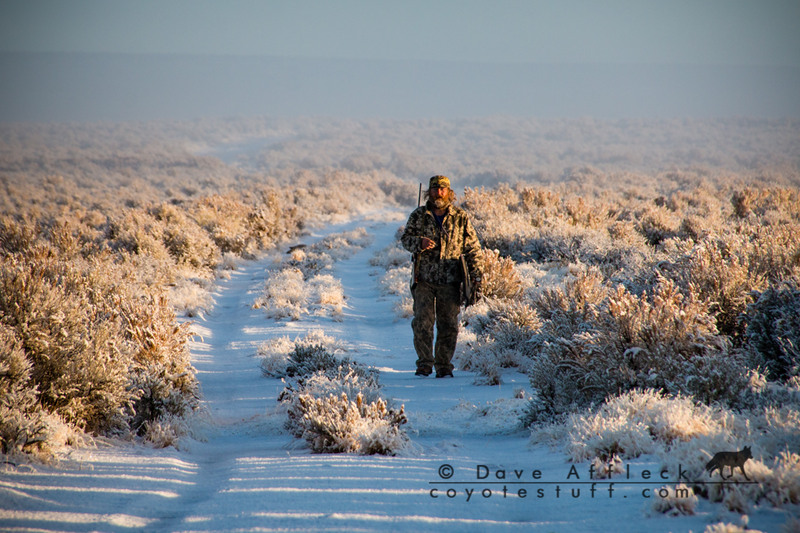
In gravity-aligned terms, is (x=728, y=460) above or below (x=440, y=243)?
below

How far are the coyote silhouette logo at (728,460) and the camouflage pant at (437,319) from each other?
118 inches

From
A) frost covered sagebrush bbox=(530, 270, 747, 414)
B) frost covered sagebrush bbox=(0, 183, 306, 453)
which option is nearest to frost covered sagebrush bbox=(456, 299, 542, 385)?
frost covered sagebrush bbox=(530, 270, 747, 414)

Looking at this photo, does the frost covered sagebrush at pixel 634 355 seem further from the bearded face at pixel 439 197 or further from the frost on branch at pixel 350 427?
the bearded face at pixel 439 197

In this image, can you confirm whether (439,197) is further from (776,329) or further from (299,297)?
(299,297)

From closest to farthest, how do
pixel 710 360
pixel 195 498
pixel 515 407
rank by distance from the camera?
pixel 195 498, pixel 710 360, pixel 515 407

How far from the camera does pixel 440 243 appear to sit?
193 inches

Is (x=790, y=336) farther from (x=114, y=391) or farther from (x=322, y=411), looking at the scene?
(x=114, y=391)

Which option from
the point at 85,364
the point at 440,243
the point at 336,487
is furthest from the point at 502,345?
the point at 85,364

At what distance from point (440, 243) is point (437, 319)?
819 mm

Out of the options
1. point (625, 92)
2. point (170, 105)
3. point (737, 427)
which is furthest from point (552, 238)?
point (625, 92)

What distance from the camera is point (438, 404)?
4.27m

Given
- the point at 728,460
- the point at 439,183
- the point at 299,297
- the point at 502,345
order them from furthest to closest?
the point at 299,297, the point at 502,345, the point at 439,183, the point at 728,460

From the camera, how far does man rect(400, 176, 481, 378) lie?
493 centimetres

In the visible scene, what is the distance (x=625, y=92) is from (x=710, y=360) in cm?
17446
